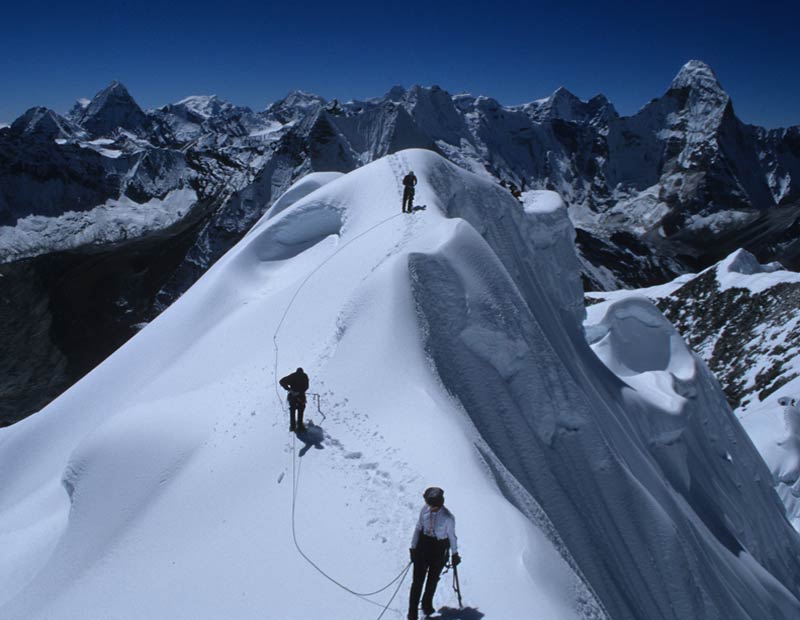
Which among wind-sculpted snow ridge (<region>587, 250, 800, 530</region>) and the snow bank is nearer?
wind-sculpted snow ridge (<region>587, 250, 800, 530</region>)

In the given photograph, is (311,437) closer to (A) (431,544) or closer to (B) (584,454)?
(A) (431,544)

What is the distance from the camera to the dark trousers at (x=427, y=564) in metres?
7.98

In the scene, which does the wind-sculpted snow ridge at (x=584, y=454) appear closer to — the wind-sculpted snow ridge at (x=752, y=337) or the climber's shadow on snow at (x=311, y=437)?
the climber's shadow on snow at (x=311, y=437)

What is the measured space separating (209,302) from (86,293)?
156522mm

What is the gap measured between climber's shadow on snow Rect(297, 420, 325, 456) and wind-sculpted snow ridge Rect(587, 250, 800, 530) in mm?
29077

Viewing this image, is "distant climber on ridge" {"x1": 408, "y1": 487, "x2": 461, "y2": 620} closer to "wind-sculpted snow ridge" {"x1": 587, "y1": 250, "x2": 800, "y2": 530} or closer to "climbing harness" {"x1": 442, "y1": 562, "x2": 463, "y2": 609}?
"climbing harness" {"x1": 442, "y1": 562, "x2": 463, "y2": 609}

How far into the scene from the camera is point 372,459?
12.2 meters

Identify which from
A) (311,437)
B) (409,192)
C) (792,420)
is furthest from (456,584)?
(792,420)

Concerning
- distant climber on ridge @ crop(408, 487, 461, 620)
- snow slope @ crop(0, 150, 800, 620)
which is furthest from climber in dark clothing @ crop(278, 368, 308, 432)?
distant climber on ridge @ crop(408, 487, 461, 620)

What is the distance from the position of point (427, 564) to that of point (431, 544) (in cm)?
35

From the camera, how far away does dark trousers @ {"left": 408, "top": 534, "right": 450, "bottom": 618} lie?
7.98 m

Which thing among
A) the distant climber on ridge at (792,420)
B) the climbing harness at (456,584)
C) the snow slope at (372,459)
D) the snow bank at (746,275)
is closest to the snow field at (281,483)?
the snow slope at (372,459)

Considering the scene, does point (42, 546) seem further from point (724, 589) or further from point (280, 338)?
point (724, 589)

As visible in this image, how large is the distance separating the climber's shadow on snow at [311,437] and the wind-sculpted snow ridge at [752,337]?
29.1 meters
